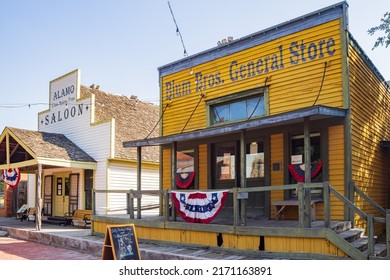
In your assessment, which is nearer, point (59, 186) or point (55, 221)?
point (55, 221)

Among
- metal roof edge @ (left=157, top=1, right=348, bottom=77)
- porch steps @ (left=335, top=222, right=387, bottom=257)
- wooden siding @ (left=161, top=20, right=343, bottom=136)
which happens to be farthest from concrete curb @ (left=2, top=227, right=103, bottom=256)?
porch steps @ (left=335, top=222, right=387, bottom=257)

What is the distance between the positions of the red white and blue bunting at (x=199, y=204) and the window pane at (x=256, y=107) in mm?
2981

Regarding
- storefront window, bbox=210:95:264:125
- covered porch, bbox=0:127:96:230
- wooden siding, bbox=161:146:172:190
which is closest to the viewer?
storefront window, bbox=210:95:264:125

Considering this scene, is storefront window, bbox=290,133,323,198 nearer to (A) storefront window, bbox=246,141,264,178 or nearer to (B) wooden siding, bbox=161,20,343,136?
(B) wooden siding, bbox=161,20,343,136

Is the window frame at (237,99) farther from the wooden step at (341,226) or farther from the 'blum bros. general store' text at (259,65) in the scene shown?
the wooden step at (341,226)

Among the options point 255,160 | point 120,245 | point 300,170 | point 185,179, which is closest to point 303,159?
point 300,170

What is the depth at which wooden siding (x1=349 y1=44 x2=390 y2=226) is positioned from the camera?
33.0ft

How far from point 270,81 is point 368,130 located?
292cm

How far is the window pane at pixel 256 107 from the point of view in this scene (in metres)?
11.5

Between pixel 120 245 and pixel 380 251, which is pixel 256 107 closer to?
pixel 380 251

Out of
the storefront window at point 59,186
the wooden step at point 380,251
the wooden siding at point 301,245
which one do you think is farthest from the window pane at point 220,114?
the storefront window at point 59,186

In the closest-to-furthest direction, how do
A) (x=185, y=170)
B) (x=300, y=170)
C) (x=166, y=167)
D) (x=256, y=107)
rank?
(x=300, y=170) < (x=256, y=107) < (x=185, y=170) < (x=166, y=167)

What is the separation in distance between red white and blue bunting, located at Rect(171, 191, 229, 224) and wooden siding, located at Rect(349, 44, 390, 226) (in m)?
3.26

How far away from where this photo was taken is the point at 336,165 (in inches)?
383
